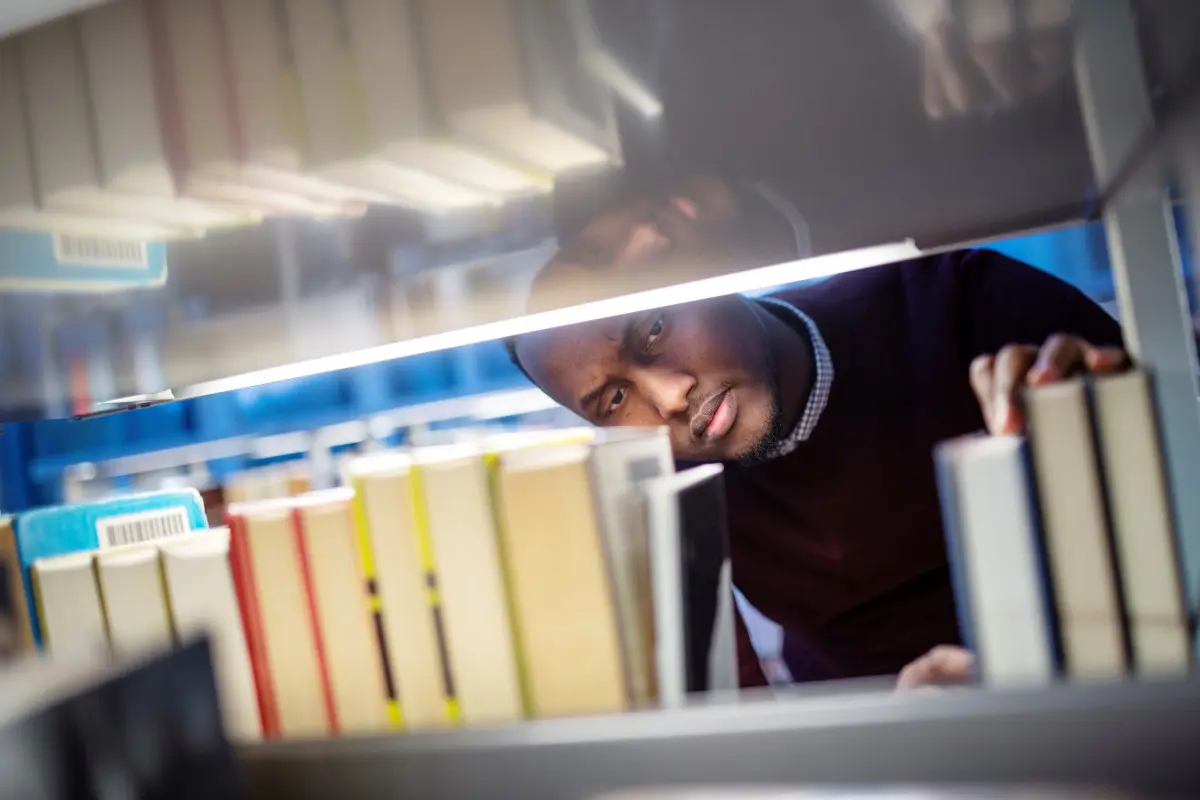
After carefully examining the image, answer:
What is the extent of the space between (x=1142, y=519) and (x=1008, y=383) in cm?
24

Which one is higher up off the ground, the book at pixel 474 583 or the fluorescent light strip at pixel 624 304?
the fluorescent light strip at pixel 624 304

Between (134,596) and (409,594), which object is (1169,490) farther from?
(134,596)

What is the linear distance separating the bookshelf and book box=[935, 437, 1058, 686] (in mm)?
63

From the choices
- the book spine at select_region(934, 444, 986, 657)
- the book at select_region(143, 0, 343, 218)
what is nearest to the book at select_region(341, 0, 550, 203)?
the book at select_region(143, 0, 343, 218)

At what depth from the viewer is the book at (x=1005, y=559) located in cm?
64

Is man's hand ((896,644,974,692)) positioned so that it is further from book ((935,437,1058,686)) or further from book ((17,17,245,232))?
book ((17,17,245,232))

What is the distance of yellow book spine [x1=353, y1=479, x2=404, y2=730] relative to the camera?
32.9 inches

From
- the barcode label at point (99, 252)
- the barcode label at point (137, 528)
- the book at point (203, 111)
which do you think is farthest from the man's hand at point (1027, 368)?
the barcode label at point (137, 528)

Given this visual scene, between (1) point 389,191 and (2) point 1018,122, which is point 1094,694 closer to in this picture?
(2) point 1018,122

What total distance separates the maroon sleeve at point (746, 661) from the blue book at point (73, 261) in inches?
34.1

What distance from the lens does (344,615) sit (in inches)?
33.4

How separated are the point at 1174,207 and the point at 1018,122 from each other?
1.09 feet

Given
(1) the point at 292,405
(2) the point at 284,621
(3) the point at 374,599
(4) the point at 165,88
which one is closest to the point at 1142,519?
(3) the point at 374,599

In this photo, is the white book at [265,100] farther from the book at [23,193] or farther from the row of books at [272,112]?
the book at [23,193]
